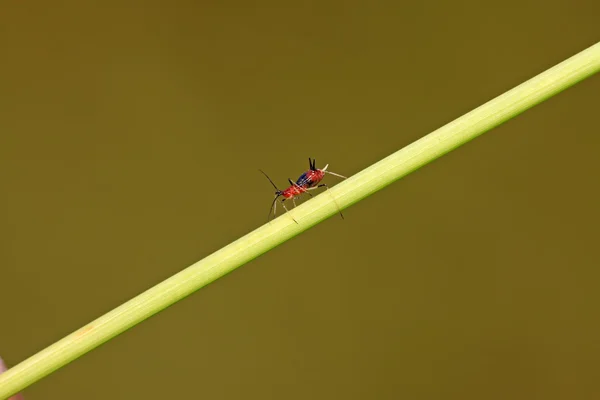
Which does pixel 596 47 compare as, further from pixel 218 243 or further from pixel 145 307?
pixel 218 243

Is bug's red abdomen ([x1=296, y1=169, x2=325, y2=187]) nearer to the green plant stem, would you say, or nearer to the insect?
the insect

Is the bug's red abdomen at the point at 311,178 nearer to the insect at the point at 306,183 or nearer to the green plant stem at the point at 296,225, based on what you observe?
the insect at the point at 306,183

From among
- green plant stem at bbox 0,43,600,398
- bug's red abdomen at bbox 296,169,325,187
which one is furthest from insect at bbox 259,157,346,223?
green plant stem at bbox 0,43,600,398

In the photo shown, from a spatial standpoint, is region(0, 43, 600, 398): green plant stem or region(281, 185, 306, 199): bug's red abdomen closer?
region(0, 43, 600, 398): green plant stem

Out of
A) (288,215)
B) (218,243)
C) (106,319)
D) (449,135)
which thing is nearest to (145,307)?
(106,319)

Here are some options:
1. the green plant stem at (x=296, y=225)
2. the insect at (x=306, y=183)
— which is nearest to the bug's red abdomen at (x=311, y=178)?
the insect at (x=306, y=183)

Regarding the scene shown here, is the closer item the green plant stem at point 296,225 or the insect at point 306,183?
the green plant stem at point 296,225

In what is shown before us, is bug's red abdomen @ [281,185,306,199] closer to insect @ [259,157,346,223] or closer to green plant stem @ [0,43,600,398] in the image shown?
insect @ [259,157,346,223]

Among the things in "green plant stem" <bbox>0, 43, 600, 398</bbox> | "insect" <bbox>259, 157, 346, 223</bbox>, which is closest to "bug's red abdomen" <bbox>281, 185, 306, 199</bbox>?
"insect" <bbox>259, 157, 346, 223</bbox>

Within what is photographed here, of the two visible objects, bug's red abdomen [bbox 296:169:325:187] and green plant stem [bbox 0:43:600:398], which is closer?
green plant stem [bbox 0:43:600:398]
